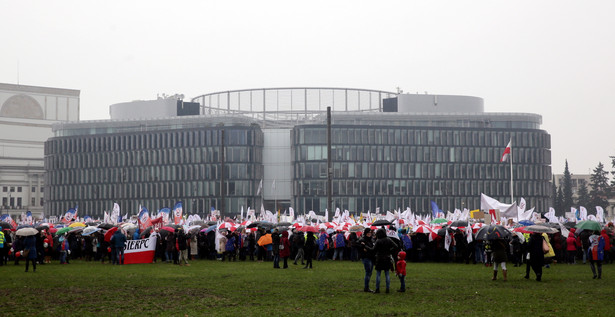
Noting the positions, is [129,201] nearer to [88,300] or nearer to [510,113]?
[510,113]

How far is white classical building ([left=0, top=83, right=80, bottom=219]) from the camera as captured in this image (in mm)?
177750

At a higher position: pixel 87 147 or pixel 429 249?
pixel 87 147

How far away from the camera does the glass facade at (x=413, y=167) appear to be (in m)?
128

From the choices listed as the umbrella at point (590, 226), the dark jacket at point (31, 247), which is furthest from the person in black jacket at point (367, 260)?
the dark jacket at point (31, 247)

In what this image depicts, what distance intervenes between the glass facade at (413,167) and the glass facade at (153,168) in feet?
27.2

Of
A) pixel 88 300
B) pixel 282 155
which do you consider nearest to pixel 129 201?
pixel 282 155

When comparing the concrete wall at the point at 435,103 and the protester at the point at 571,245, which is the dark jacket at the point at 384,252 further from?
the concrete wall at the point at 435,103

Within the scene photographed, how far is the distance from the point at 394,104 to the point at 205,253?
3912 inches

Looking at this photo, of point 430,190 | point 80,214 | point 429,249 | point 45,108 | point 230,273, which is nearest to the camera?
point 230,273

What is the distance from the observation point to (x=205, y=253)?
4044cm

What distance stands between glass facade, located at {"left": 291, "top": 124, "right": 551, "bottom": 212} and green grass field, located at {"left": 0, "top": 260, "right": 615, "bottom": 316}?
97.1 m

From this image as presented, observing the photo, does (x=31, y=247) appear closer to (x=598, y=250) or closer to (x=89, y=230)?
(x=89, y=230)

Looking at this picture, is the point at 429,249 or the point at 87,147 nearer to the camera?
the point at 429,249

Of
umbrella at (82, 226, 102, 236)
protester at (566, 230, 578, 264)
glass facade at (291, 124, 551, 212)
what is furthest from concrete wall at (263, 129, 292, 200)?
protester at (566, 230, 578, 264)
